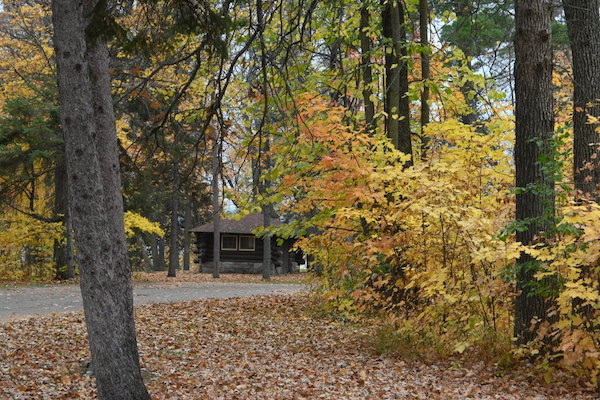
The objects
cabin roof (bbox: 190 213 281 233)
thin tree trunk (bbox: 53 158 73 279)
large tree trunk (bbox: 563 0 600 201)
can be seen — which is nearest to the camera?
large tree trunk (bbox: 563 0 600 201)

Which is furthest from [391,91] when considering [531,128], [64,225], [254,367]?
[64,225]

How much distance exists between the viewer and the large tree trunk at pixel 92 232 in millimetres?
5352

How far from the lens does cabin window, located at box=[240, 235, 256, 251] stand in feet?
126

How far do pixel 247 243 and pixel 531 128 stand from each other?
31.9 metres

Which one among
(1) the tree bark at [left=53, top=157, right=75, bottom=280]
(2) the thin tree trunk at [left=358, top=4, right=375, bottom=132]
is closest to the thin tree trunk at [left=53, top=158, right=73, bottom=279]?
(1) the tree bark at [left=53, top=157, right=75, bottom=280]

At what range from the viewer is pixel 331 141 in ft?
37.9

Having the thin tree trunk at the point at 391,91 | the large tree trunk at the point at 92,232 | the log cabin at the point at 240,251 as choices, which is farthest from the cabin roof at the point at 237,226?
the large tree trunk at the point at 92,232

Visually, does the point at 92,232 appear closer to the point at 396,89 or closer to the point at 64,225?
the point at 396,89

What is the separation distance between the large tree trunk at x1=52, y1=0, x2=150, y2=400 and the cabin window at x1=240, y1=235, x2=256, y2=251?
3267 centimetres

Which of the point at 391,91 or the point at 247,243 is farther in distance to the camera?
the point at 247,243

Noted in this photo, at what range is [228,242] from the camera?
38.8 m

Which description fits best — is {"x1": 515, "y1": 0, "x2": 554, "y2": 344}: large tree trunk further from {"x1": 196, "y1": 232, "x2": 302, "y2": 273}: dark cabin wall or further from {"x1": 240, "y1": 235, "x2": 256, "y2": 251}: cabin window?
{"x1": 240, "y1": 235, "x2": 256, "y2": 251}: cabin window

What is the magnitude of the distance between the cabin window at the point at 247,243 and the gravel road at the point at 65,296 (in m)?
12.8

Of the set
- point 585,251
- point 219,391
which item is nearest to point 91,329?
point 219,391
